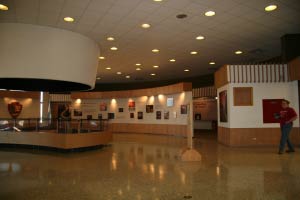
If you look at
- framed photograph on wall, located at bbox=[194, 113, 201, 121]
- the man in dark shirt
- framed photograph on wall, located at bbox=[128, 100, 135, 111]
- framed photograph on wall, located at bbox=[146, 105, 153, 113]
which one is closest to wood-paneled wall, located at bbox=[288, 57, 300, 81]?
the man in dark shirt

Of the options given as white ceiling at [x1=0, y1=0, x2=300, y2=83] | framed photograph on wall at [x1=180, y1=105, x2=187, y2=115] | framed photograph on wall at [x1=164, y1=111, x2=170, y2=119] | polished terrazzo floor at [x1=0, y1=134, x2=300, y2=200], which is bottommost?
polished terrazzo floor at [x1=0, y1=134, x2=300, y2=200]

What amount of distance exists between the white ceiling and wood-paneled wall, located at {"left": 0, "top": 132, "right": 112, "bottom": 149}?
391 centimetres

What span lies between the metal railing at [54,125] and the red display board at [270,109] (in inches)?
269

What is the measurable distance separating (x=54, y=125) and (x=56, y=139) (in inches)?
40.7

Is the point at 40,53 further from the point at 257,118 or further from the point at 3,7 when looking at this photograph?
the point at 257,118

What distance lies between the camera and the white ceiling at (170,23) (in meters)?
7.03

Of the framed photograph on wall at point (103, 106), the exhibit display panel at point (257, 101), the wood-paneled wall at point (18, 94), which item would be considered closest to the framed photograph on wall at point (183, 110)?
the exhibit display panel at point (257, 101)

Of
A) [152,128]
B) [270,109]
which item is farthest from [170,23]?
[152,128]

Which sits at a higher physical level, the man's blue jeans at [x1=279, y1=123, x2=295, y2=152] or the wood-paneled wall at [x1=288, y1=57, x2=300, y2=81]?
the wood-paneled wall at [x1=288, y1=57, x2=300, y2=81]

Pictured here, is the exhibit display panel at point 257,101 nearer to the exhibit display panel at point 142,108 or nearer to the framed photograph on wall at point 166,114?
the exhibit display panel at point 142,108

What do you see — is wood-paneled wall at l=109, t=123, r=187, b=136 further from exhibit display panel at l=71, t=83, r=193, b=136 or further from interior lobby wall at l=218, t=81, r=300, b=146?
interior lobby wall at l=218, t=81, r=300, b=146

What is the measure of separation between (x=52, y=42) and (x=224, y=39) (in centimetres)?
680

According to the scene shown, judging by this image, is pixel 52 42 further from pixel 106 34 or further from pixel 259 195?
pixel 259 195

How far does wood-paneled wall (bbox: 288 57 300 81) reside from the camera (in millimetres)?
9133
